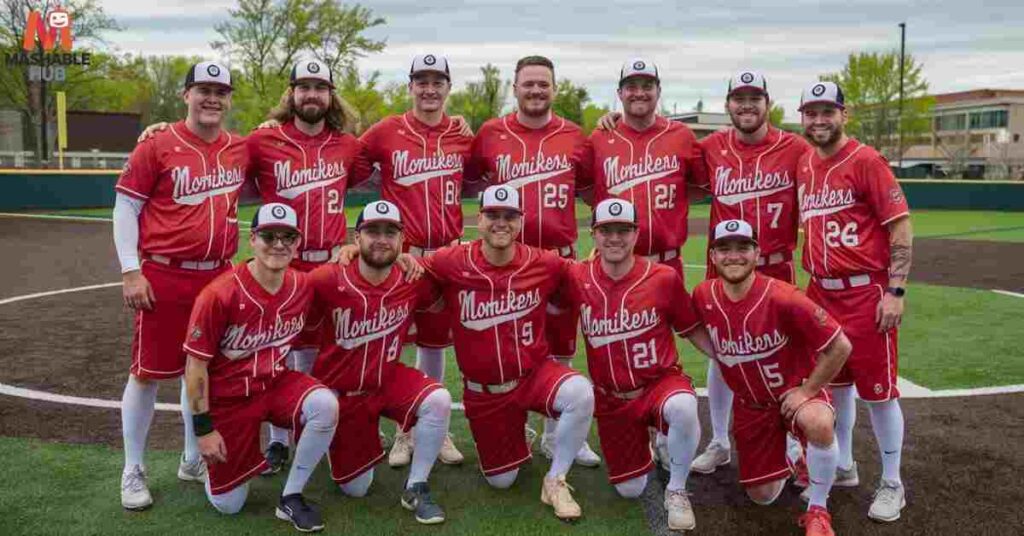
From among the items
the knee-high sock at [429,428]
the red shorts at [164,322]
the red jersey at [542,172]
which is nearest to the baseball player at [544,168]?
the red jersey at [542,172]

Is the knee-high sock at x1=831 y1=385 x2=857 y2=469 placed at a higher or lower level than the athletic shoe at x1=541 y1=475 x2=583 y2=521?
higher

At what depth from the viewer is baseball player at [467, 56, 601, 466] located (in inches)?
212

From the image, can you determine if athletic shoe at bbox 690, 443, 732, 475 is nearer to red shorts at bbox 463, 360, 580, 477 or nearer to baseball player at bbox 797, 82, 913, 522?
baseball player at bbox 797, 82, 913, 522

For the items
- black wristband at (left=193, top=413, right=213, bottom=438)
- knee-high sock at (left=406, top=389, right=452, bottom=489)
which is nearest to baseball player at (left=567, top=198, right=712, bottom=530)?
knee-high sock at (left=406, top=389, right=452, bottom=489)

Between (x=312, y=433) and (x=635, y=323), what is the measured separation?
179 centimetres

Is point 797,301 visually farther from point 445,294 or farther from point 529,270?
point 445,294

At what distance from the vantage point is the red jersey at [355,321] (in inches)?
187

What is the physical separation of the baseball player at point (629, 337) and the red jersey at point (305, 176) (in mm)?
1596

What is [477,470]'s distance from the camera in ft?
16.9

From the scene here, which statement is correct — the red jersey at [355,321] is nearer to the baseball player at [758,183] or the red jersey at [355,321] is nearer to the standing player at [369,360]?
the standing player at [369,360]

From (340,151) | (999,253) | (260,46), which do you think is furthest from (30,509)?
(260,46)

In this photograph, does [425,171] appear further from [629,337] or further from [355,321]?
[629,337]

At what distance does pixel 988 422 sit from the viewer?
5887 millimetres

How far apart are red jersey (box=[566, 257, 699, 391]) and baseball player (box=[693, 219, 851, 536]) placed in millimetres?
168
